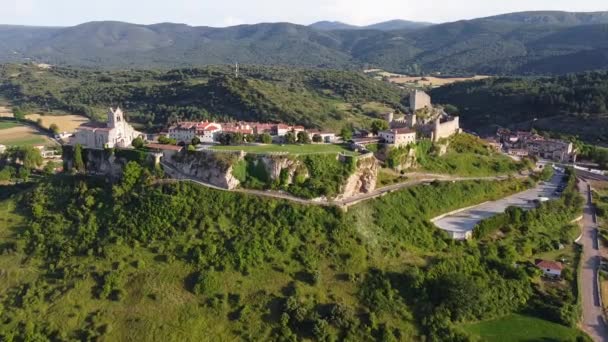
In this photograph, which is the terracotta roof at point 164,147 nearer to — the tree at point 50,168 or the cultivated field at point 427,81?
the tree at point 50,168

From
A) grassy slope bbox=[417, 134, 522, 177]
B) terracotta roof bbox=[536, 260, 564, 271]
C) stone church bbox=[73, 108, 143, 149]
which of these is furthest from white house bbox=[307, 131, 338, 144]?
terracotta roof bbox=[536, 260, 564, 271]

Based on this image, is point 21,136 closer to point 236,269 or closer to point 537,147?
point 236,269

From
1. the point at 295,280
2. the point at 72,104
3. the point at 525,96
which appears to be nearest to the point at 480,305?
the point at 295,280

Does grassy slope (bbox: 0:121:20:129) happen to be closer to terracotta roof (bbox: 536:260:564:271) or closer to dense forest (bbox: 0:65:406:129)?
dense forest (bbox: 0:65:406:129)

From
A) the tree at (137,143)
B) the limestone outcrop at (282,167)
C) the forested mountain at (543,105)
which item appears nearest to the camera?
the limestone outcrop at (282,167)

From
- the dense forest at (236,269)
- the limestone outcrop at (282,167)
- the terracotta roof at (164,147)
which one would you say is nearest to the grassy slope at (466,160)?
the dense forest at (236,269)

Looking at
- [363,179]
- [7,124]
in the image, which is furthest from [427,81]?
[363,179]

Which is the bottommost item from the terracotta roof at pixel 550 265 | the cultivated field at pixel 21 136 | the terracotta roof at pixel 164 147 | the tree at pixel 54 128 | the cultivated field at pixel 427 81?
the terracotta roof at pixel 550 265
